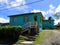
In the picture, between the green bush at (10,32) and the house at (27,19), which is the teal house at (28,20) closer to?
the house at (27,19)

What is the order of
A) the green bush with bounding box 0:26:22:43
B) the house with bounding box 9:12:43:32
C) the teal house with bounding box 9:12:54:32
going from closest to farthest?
the green bush with bounding box 0:26:22:43 → the teal house with bounding box 9:12:54:32 → the house with bounding box 9:12:43:32

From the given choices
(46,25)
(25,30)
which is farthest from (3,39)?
(46,25)

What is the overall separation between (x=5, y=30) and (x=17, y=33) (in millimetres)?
1995

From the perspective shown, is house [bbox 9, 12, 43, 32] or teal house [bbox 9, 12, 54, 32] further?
house [bbox 9, 12, 43, 32]

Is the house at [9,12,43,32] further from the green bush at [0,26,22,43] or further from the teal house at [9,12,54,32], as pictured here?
the green bush at [0,26,22,43]

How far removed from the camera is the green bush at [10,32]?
22828 mm

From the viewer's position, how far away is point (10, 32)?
23.2 metres

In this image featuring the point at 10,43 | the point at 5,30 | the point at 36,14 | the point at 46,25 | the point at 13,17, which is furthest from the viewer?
the point at 46,25

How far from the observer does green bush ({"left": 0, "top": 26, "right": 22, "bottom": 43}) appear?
2283cm

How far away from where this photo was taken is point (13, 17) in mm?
33281

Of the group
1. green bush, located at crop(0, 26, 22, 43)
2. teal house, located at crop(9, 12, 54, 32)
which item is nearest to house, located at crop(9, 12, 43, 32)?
teal house, located at crop(9, 12, 54, 32)

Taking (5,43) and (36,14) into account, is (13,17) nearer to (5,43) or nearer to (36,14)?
(36,14)

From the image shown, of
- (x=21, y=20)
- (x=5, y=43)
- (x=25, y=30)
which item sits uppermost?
(x=21, y=20)

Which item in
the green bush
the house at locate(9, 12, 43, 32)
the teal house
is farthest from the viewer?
the house at locate(9, 12, 43, 32)
